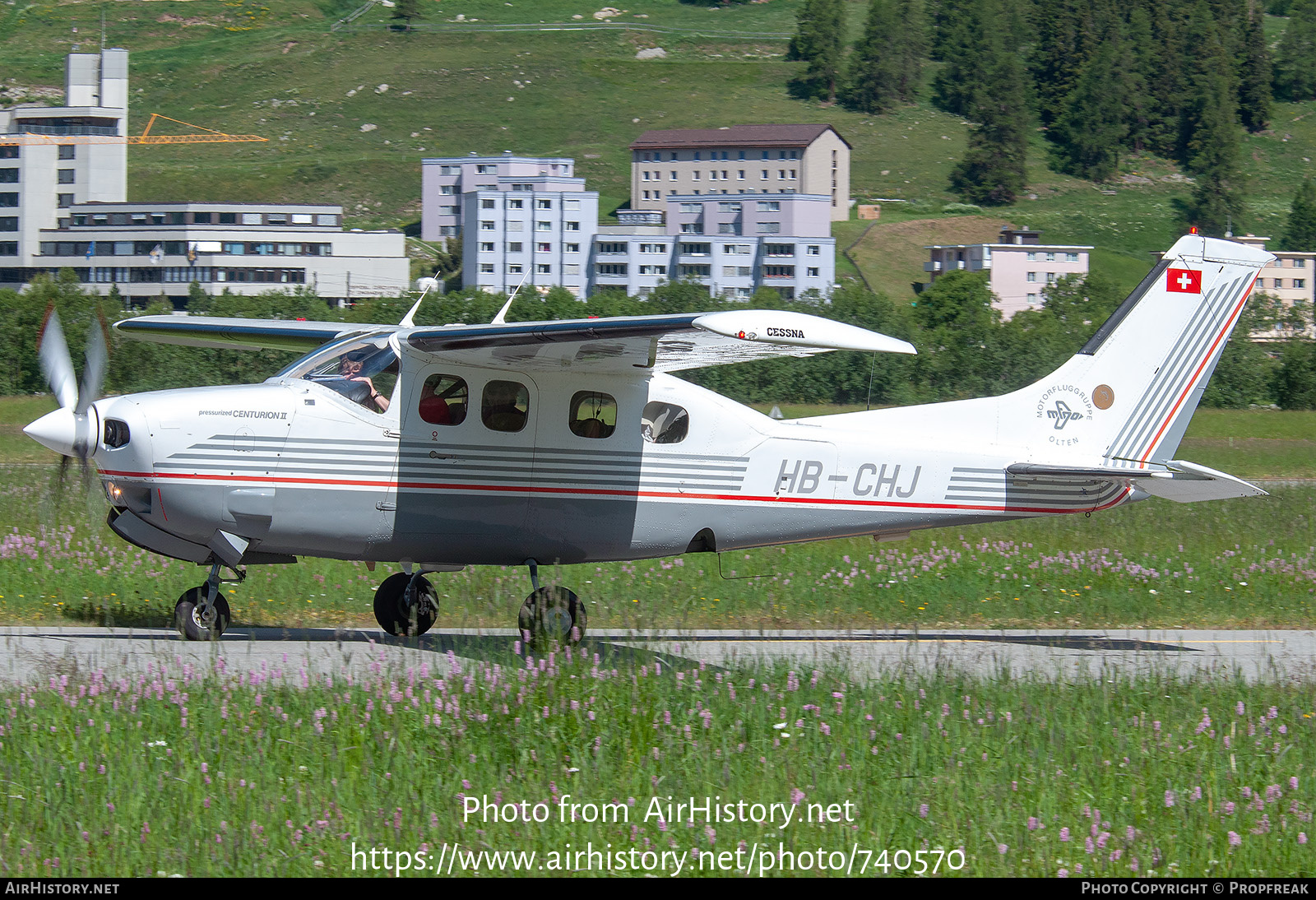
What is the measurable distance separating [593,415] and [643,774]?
4536 millimetres

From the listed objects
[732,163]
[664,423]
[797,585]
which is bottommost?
[797,585]

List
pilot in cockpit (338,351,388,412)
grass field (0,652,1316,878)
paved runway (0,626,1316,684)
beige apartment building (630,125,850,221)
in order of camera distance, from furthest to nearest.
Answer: beige apartment building (630,125,850,221) → pilot in cockpit (338,351,388,412) → paved runway (0,626,1316,684) → grass field (0,652,1316,878)

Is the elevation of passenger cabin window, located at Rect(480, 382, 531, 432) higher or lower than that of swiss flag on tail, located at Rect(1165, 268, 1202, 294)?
lower

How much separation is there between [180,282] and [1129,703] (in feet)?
407

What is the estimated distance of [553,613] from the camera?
10414 mm

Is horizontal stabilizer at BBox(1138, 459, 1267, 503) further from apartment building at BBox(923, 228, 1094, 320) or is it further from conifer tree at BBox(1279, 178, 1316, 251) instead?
conifer tree at BBox(1279, 178, 1316, 251)

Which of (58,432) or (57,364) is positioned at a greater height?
(57,364)

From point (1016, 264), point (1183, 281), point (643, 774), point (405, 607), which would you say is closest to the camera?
point (643, 774)

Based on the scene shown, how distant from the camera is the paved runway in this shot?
930cm

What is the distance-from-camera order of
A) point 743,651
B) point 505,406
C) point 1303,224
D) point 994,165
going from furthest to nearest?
1. point 994,165
2. point 1303,224
3. point 743,651
4. point 505,406

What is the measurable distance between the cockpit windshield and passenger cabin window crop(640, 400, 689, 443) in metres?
2.14

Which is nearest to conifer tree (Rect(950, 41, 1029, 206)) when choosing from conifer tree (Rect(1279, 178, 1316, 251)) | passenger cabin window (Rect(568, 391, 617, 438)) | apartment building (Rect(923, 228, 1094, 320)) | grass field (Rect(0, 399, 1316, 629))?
conifer tree (Rect(1279, 178, 1316, 251))

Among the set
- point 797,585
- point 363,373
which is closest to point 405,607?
point 363,373

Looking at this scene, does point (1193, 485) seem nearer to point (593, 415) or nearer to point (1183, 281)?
point (1183, 281)
